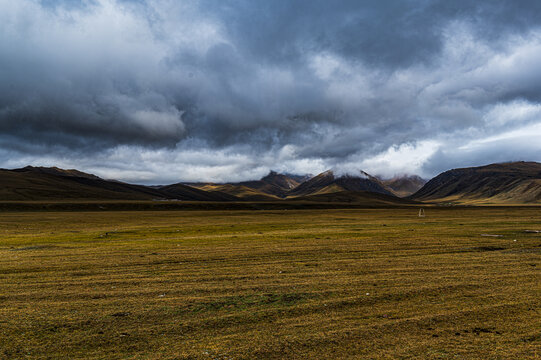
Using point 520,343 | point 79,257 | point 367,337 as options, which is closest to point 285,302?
point 367,337

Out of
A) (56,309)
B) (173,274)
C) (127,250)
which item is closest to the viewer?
(56,309)

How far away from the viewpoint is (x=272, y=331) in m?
9.27

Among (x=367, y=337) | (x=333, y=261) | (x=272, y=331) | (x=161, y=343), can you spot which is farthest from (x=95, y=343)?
(x=333, y=261)

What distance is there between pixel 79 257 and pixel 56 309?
1304cm

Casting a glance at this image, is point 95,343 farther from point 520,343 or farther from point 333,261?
point 333,261

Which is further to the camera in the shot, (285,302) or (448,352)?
(285,302)

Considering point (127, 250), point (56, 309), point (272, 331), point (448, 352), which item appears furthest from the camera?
point (127, 250)

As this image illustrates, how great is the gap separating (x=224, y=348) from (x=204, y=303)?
3908mm

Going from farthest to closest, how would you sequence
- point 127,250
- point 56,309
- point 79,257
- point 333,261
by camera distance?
point 127,250
point 79,257
point 333,261
point 56,309

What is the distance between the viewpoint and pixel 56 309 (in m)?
11.4

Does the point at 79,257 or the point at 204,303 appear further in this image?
the point at 79,257

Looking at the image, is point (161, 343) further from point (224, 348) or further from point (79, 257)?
point (79, 257)

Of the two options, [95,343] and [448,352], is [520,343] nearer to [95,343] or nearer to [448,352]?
[448,352]

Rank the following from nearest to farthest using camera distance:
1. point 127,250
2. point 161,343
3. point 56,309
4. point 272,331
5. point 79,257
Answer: point 161,343 → point 272,331 → point 56,309 → point 79,257 → point 127,250
